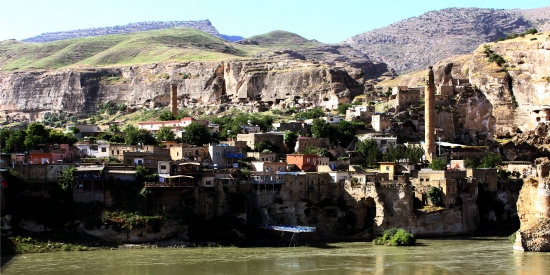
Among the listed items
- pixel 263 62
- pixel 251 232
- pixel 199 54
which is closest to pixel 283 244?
pixel 251 232

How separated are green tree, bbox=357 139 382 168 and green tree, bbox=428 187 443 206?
7.01 metres

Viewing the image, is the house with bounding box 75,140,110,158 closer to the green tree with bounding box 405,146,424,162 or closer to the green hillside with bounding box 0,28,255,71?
the green tree with bounding box 405,146,424,162

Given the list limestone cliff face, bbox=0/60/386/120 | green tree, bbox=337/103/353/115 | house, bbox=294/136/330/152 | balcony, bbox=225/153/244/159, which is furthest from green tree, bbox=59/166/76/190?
limestone cliff face, bbox=0/60/386/120

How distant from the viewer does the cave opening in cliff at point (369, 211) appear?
1708 inches

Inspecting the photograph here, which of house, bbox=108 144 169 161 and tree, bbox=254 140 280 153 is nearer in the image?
house, bbox=108 144 169 161

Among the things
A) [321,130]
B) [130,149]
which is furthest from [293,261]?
[321,130]

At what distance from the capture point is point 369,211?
43969mm

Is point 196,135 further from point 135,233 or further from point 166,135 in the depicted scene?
point 135,233

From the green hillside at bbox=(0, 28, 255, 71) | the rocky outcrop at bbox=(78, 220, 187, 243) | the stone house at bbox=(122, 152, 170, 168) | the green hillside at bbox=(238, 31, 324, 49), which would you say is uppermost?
the green hillside at bbox=(238, 31, 324, 49)

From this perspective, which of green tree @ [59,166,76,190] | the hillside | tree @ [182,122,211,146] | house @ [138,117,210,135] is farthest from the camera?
the hillside

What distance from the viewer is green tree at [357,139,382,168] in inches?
2056

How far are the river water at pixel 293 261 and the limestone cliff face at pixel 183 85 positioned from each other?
36.4 meters

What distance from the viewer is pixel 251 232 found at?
40.4m

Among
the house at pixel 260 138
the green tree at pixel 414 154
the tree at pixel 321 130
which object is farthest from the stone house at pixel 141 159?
the green tree at pixel 414 154
